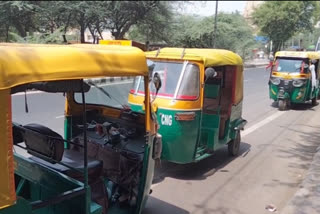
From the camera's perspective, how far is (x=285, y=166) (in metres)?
7.06

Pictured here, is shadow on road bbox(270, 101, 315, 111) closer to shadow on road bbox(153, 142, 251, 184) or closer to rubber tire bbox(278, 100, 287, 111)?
rubber tire bbox(278, 100, 287, 111)

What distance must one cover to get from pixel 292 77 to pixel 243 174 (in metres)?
7.37

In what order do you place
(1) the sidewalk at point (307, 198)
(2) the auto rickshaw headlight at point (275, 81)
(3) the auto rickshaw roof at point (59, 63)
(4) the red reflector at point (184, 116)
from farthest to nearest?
(2) the auto rickshaw headlight at point (275, 81), (4) the red reflector at point (184, 116), (1) the sidewalk at point (307, 198), (3) the auto rickshaw roof at point (59, 63)

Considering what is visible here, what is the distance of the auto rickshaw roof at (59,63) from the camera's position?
88.6 inches

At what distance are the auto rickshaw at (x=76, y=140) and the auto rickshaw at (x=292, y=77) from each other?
9.14 metres

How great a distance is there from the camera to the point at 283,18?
133ft

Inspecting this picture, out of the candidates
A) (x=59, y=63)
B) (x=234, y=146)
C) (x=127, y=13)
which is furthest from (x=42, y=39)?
(x=59, y=63)

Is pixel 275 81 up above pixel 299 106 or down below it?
above

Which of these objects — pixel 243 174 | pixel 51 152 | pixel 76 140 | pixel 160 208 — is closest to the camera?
pixel 51 152

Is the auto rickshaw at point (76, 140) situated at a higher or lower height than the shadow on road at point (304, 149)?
higher

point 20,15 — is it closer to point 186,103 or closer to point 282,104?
point 282,104

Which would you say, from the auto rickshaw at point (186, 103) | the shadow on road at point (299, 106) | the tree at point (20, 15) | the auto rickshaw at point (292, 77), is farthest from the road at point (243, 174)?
the tree at point (20, 15)

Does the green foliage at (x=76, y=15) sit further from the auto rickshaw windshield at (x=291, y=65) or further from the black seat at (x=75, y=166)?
the black seat at (x=75, y=166)

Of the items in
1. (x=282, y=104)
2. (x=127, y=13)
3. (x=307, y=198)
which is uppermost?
(x=127, y=13)
